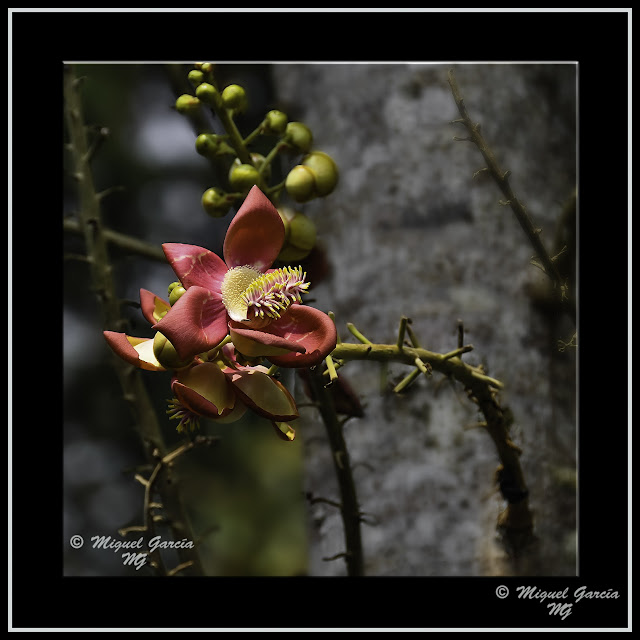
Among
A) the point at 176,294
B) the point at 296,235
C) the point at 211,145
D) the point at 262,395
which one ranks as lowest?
the point at 262,395

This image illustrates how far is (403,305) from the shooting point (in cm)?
121

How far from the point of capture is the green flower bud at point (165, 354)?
81 centimetres

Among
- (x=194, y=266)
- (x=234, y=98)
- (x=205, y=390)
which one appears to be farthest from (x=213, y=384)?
(x=234, y=98)

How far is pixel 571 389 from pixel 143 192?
0.83m

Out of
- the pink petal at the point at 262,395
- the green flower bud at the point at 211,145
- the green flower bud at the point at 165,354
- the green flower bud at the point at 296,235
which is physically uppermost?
the green flower bud at the point at 211,145

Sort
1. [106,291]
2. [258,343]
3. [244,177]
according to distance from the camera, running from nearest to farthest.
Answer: [258,343], [244,177], [106,291]

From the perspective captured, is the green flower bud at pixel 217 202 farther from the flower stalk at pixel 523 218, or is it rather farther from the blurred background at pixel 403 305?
the flower stalk at pixel 523 218

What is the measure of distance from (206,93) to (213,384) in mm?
347

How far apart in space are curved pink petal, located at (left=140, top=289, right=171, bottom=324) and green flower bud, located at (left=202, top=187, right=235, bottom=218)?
5.8 inches

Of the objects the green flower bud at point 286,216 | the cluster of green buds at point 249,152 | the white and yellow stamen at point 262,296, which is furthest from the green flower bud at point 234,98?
the white and yellow stamen at point 262,296

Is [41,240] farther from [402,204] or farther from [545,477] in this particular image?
[545,477]

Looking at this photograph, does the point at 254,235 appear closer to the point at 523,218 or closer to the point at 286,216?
the point at 286,216

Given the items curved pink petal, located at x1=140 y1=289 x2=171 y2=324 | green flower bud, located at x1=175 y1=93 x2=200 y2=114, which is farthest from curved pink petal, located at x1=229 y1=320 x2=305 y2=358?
green flower bud, located at x1=175 y1=93 x2=200 y2=114

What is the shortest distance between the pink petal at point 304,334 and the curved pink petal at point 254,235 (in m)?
0.07
